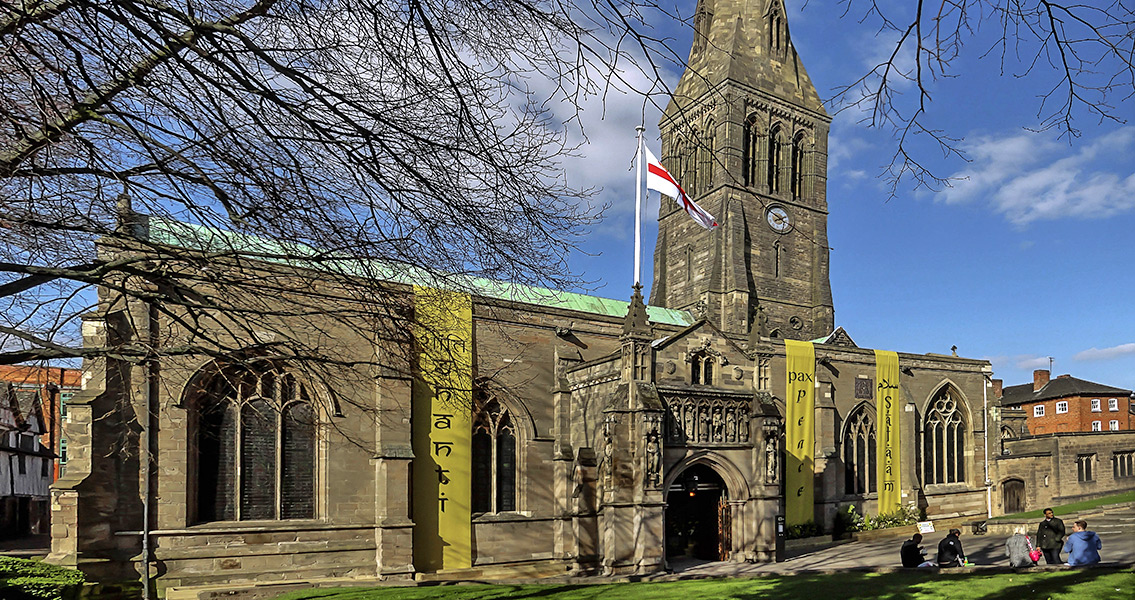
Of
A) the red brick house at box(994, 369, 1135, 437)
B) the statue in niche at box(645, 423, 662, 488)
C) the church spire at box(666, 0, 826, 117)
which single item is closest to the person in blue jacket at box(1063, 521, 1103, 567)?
the statue in niche at box(645, 423, 662, 488)

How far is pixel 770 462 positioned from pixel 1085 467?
2958 cm

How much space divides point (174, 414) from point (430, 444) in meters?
7.31

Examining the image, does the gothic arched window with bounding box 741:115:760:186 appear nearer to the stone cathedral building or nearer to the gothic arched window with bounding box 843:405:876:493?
the stone cathedral building

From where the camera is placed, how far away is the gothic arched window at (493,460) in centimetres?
2522

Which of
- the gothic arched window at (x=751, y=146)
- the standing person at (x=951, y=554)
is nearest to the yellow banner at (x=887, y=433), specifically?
the gothic arched window at (x=751, y=146)

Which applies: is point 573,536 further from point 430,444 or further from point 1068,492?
point 1068,492

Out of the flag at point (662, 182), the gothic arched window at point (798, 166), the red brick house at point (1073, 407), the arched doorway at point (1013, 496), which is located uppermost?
the gothic arched window at point (798, 166)

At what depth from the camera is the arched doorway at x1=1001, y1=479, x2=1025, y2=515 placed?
40.2 meters

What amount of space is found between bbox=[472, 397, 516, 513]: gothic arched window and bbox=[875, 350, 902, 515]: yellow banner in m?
17.6

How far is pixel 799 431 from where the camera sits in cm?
3112

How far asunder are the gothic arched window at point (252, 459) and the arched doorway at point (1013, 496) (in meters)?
35.7

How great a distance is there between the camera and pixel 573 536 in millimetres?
24672

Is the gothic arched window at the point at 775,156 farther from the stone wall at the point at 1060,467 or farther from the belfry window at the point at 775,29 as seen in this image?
the stone wall at the point at 1060,467

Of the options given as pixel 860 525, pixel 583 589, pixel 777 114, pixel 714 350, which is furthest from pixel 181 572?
pixel 777 114
